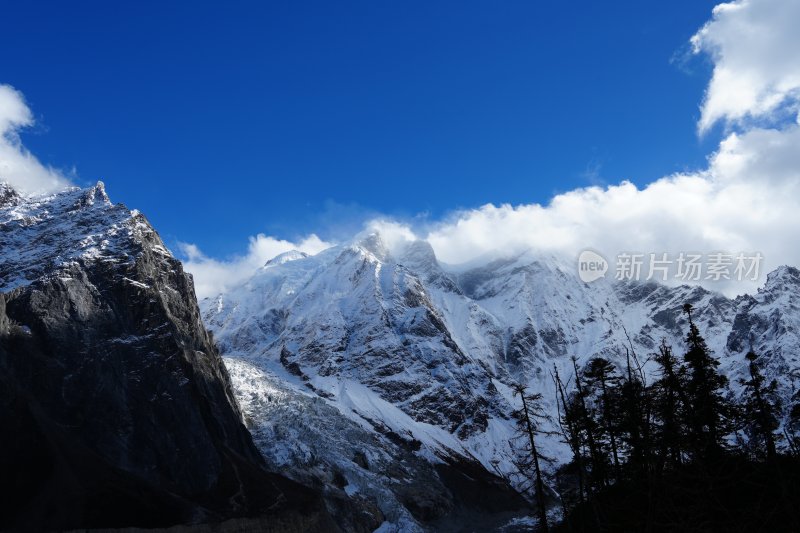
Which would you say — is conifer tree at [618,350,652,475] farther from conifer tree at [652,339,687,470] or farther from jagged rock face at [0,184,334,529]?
jagged rock face at [0,184,334,529]

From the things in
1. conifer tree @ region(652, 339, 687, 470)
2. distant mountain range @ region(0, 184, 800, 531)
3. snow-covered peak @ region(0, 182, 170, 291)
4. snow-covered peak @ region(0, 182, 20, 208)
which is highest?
snow-covered peak @ region(0, 182, 20, 208)

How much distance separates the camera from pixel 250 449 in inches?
5709

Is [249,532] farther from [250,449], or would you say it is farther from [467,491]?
[467,491]

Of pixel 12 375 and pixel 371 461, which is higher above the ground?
pixel 12 375

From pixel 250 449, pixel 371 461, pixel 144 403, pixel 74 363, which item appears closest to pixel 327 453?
pixel 371 461

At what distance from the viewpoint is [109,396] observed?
402 ft

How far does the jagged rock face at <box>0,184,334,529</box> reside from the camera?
101m

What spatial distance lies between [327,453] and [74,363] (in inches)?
2623

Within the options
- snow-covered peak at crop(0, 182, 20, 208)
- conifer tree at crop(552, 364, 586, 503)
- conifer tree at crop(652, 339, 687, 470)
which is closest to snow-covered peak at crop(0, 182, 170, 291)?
snow-covered peak at crop(0, 182, 20, 208)

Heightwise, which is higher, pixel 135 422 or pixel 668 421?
pixel 135 422

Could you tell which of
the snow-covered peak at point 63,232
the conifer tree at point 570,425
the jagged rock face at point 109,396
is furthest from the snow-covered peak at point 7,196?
the conifer tree at point 570,425

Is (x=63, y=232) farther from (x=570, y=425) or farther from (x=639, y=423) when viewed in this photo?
(x=639, y=423)

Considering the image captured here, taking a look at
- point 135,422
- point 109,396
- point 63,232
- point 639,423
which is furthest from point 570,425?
point 63,232

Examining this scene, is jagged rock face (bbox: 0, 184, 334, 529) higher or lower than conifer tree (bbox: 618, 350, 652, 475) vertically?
higher
